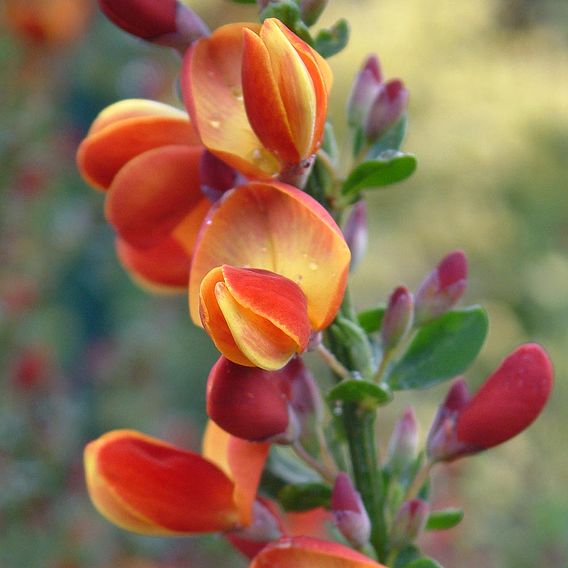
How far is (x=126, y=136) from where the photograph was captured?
2.63 feet

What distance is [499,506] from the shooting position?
2.93 metres

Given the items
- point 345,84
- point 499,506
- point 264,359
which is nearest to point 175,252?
point 264,359

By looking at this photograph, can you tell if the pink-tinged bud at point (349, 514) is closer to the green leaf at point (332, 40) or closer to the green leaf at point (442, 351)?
the green leaf at point (442, 351)

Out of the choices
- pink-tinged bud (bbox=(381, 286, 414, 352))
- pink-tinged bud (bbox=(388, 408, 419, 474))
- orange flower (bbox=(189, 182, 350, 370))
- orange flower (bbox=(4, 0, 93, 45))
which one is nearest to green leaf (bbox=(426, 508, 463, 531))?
pink-tinged bud (bbox=(388, 408, 419, 474))

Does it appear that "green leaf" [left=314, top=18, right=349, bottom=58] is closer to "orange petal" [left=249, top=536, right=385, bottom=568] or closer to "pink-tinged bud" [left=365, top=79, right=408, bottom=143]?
"pink-tinged bud" [left=365, top=79, right=408, bottom=143]

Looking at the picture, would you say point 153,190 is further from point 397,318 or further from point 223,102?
point 397,318

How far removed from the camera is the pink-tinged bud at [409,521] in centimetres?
78

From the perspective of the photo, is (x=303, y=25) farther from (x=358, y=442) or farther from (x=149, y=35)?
(x=358, y=442)

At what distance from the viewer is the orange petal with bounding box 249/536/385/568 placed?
658 millimetres

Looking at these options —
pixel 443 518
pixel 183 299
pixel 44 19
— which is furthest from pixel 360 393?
pixel 183 299

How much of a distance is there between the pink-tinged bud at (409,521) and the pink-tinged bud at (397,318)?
13cm

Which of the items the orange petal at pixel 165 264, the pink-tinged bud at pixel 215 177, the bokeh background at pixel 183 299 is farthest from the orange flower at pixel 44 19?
the pink-tinged bud at pixel 215 177

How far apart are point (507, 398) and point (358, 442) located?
0.42ft

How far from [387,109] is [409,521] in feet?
1.15
